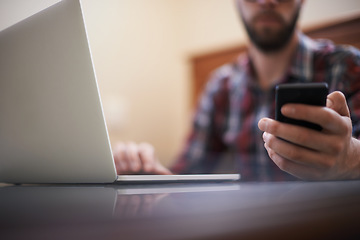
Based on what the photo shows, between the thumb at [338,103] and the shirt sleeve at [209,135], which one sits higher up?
the thumb at [338,103]

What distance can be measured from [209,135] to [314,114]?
2.62 feet

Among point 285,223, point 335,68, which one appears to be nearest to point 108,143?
point 285,223

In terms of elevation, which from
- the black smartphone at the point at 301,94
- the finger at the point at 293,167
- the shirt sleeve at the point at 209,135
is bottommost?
the shirt sleeve at the point at 209,135

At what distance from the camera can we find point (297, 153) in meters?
0.27

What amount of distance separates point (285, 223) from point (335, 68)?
550 millimetres

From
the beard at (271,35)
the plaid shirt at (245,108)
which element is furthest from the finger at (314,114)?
the beard at (271,35)

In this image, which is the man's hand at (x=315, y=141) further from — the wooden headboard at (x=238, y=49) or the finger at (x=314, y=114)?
the wooden headboard at (x=238, y=49)

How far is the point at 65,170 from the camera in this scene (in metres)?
0.33

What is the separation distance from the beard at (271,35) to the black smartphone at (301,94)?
485mm

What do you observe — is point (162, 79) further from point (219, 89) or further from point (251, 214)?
point (251, 214)

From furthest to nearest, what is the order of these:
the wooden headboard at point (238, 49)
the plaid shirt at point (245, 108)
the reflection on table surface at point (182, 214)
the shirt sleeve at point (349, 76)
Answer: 1. the wooden headboard at point (238, 49)
2. the plaid shirt at point (245, 108)
3. the shirt sleeve at point (349, 76)
4. the reflection on table surface at point (182, 214)

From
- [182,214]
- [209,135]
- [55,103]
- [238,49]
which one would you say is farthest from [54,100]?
[238,49]

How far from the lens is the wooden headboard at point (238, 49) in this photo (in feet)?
2.48

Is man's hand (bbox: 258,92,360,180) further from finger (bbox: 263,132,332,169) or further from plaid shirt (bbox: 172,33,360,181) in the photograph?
plaid shirt (bbox: 172,33,360,181)
